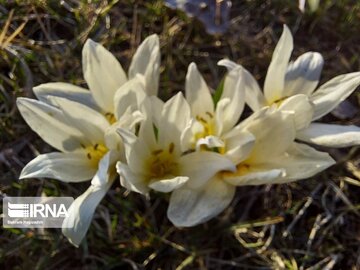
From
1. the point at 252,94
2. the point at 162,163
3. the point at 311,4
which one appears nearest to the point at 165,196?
the point at 162,163

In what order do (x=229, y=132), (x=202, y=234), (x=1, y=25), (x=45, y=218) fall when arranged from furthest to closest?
(x=1, y=25) < (x=202, y=234) < (x=45, y=218) < (x=229, y=132)

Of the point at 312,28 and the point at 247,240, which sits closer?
the point at 247,240

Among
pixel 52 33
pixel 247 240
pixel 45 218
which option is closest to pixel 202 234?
pixel 247 240

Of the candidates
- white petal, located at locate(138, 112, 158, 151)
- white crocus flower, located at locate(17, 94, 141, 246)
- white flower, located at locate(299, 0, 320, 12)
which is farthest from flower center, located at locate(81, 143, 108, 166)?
white flower, located at locate(299, 0, 320, 12)

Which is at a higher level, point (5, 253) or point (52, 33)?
point (52, 33)

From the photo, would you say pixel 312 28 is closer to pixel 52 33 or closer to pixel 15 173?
pixel 52 33

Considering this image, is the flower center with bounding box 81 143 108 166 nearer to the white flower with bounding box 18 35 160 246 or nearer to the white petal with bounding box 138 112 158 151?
the white flower with bounding box 18 35 160 246
